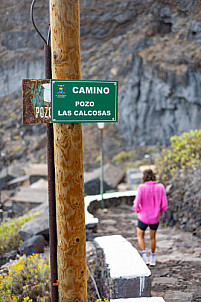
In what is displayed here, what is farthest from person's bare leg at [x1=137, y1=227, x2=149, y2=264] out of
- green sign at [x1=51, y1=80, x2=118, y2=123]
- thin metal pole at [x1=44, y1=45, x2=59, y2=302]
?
green sign at [x1=51, y1=80, x2=118, y2=123]

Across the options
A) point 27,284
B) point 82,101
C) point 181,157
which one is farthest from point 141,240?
point 181,157

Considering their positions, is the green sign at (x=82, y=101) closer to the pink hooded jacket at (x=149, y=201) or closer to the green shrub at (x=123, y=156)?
the pink hooded jacket at (x=149, y=201)

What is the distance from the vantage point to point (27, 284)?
4.07 metres

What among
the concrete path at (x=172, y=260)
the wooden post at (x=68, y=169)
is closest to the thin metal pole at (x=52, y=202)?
the wooden post at (x=68, y=169)

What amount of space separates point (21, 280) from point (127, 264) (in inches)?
56.3

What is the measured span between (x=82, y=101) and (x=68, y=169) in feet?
1.81

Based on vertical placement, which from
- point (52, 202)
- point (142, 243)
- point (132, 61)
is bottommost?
point (142, 243)

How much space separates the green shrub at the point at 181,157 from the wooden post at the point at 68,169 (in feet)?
18.6

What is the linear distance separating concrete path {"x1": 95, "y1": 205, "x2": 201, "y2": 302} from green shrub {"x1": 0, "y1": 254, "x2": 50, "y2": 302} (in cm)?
129

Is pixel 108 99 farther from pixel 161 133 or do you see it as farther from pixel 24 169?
pixel 24 169

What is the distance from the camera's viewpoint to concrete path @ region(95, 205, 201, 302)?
3.94 m

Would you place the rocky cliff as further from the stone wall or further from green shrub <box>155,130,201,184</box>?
the stone wall

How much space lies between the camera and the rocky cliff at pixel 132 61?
16.2 m

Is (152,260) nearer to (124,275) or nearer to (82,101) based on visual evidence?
(124,275)
